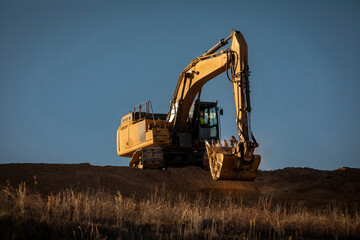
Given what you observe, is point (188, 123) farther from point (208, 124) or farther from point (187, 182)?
point (187, 182)

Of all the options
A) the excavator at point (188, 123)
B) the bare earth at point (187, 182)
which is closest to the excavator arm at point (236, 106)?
the excavator at point (188, 123)

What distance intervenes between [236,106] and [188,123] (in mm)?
6308

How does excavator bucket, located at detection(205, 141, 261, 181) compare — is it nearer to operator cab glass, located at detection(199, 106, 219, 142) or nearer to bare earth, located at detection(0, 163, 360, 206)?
bare earth, located at detection(0, 163, 360, 206)

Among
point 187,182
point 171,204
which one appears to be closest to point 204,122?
point 187,182

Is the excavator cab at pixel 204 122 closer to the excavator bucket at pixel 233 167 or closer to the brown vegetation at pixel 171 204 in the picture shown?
the brown vegetation at pixel 171 204

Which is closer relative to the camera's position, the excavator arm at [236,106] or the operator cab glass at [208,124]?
the excavator arm at [236,106]

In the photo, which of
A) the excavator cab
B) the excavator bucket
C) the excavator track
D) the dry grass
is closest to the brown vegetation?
the dry grass

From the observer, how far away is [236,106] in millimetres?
12688

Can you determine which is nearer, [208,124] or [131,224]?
[131,224]

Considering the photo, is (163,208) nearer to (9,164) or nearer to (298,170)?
(9,164)

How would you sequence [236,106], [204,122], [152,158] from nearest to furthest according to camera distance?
1. [236,106]
2. [152,158]
3. [204,122]

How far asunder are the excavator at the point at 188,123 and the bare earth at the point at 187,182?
3.21 ft

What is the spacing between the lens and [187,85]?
17219 mm

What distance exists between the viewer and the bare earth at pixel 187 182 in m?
14.2
